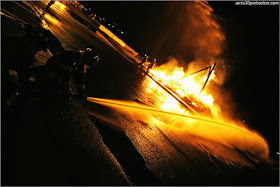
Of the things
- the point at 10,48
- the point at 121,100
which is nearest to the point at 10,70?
the point at 10,48

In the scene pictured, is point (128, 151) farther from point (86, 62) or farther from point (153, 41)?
point (153, 41)

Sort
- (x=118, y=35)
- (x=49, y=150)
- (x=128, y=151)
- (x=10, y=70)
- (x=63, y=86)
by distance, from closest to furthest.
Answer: (x=49, y=150), (x=10, y=70), (x=128, y=151), (x=63, y=86), (x=118, y=35)

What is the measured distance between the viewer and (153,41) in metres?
23.2

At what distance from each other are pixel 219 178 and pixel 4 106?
17.5 ft

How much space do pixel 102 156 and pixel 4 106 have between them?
187cm

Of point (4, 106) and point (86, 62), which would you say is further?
point (86, 62)

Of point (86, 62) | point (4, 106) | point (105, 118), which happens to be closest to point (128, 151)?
point (105, 118)

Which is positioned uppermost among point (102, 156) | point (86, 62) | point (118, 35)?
point (118, 35)

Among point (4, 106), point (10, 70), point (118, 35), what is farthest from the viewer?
point (118, 35)

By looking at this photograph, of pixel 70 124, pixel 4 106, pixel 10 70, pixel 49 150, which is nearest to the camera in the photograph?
pixel 49 150

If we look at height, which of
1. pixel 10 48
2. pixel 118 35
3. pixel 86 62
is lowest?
pixel 10 48

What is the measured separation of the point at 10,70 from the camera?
10.6 ft

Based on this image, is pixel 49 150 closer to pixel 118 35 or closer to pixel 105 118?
pixel 105 118

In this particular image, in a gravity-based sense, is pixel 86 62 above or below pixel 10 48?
above
